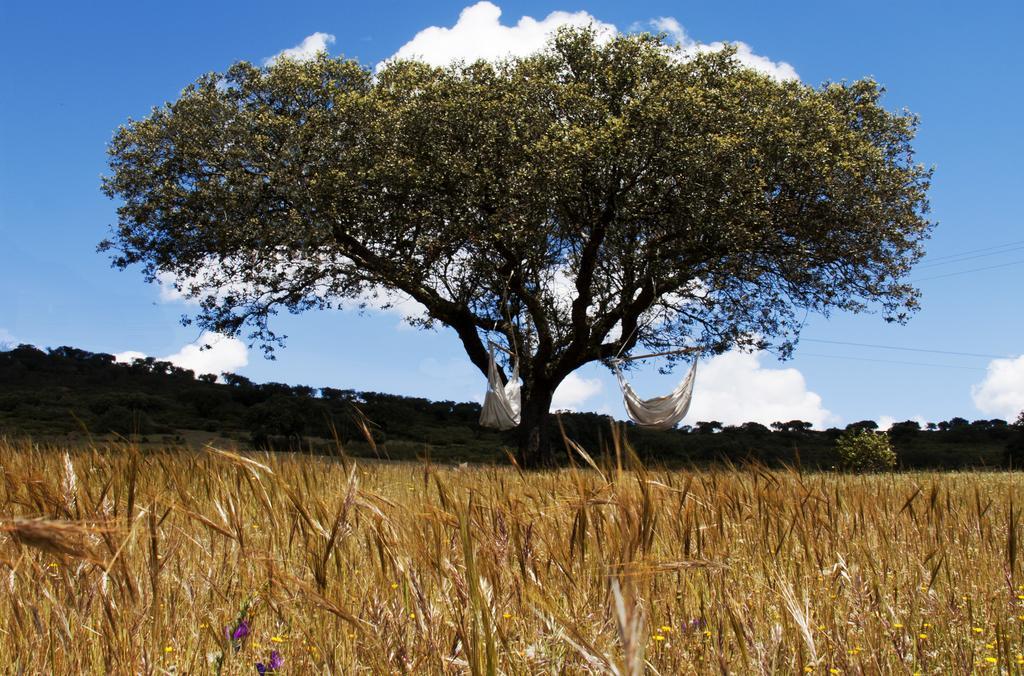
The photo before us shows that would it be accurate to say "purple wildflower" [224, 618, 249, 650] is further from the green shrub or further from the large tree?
the green shrub

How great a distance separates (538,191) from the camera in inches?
678

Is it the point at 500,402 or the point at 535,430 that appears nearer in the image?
the point at 500,402

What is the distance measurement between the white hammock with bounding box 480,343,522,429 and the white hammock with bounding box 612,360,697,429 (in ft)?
7.44

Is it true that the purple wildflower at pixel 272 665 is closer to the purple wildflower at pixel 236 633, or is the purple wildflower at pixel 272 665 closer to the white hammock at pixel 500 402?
the purple wildflower at pixel 236 633

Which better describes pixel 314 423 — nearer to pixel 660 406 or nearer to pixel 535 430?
pixel 535 430

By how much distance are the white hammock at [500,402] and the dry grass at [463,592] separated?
41.3 ft

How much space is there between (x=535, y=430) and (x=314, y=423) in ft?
23.9

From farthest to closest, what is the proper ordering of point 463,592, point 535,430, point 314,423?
1. point 314,423
2. point 535,430
3. point 463,592

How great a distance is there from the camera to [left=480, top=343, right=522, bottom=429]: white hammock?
53.9 feet

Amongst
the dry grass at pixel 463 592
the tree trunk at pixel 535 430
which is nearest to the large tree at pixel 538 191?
the tree trunk at pixel 535 430

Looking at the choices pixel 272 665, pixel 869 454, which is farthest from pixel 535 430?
pixel 272 665

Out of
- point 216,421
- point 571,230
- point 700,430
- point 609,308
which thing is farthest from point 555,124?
point 700,430

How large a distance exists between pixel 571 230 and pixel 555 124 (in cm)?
257

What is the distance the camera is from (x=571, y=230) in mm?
→ 19047
